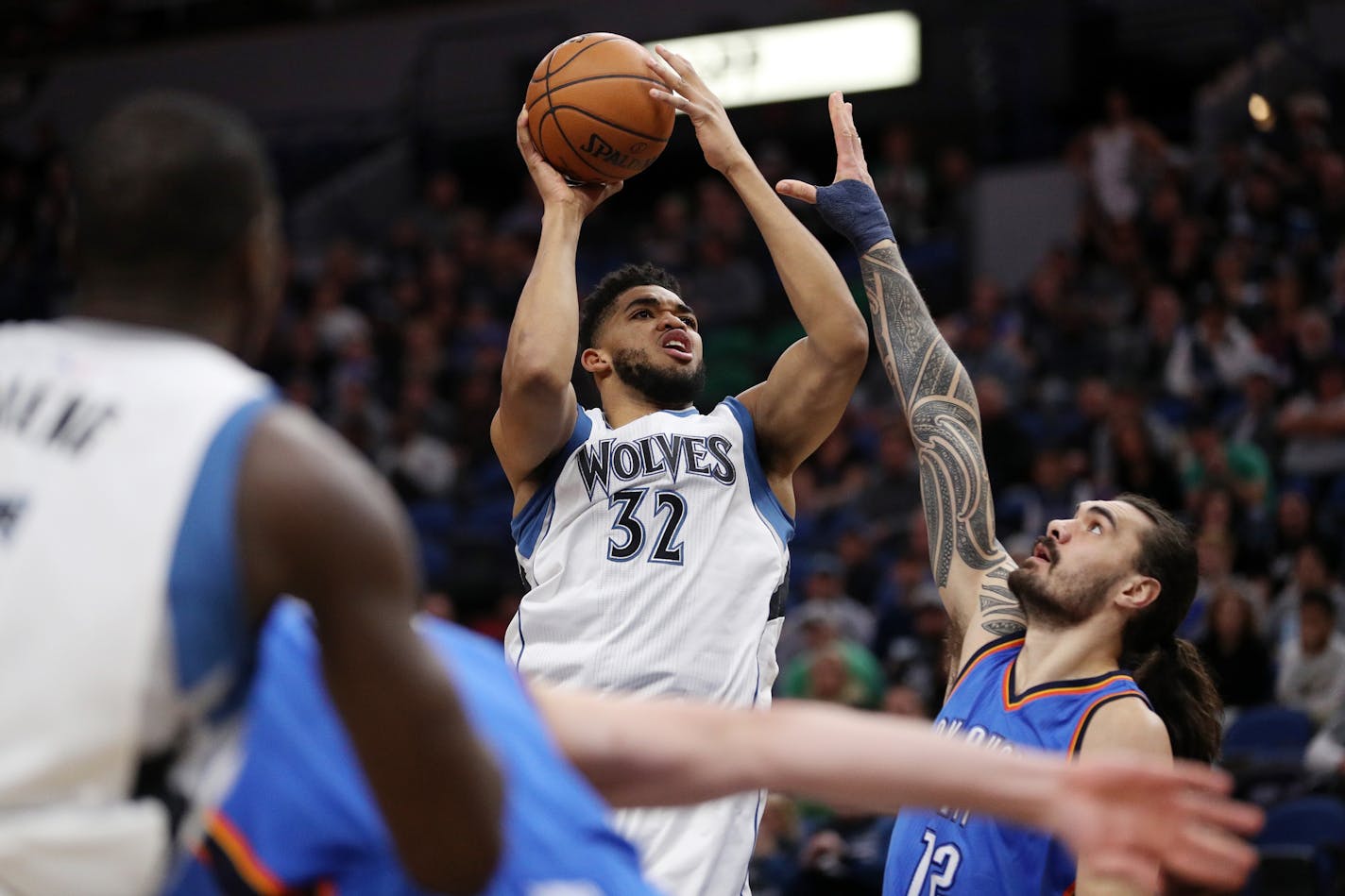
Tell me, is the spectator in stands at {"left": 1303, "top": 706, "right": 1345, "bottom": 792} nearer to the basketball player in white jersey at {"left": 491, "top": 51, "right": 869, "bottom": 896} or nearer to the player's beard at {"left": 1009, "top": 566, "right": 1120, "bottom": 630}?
the player's beard at {"left": 1009, "top": 566, "right": 1120, "bottom": 630}

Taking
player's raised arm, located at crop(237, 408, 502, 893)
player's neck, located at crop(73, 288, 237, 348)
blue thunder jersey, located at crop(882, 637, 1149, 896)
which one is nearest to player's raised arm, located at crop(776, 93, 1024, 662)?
blue thunder jersey, located at crop(882, 637, 1149, 896)

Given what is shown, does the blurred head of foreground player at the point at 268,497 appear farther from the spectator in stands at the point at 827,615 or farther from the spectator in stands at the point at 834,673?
the spectator in stands at the point at 827,615

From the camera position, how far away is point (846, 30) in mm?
14109

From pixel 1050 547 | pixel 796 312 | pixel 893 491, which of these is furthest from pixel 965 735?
pixel 893 491

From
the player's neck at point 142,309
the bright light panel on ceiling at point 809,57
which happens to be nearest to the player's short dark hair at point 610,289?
the player's neck at point 142,309

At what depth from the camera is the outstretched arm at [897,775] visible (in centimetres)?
177

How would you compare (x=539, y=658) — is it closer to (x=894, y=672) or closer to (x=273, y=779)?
(x=273, y=779)

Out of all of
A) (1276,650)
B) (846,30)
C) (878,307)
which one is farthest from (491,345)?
(878,307)

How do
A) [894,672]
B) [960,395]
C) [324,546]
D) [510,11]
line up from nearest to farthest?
1. [324,546]
2. [960,395]
3. [894,672]
4. [510,11]

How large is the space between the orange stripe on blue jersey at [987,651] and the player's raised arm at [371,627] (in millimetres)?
2715

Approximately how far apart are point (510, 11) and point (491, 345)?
470 centimetres

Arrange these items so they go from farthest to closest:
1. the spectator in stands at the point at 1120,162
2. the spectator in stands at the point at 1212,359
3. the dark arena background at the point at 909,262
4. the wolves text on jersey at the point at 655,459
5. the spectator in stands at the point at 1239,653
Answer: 1. the spectator in stands at the point at 1120,162
2. the spectator in stands at the point at 1212,359
3. the dark arena background at the point at 909,262
4. the spectator in stands at the point at 1239,653
5. the wolves text on jersey at the point at 655,459

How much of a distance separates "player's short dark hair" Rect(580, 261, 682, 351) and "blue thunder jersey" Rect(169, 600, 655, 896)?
2947mm

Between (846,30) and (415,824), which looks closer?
(415,824)
